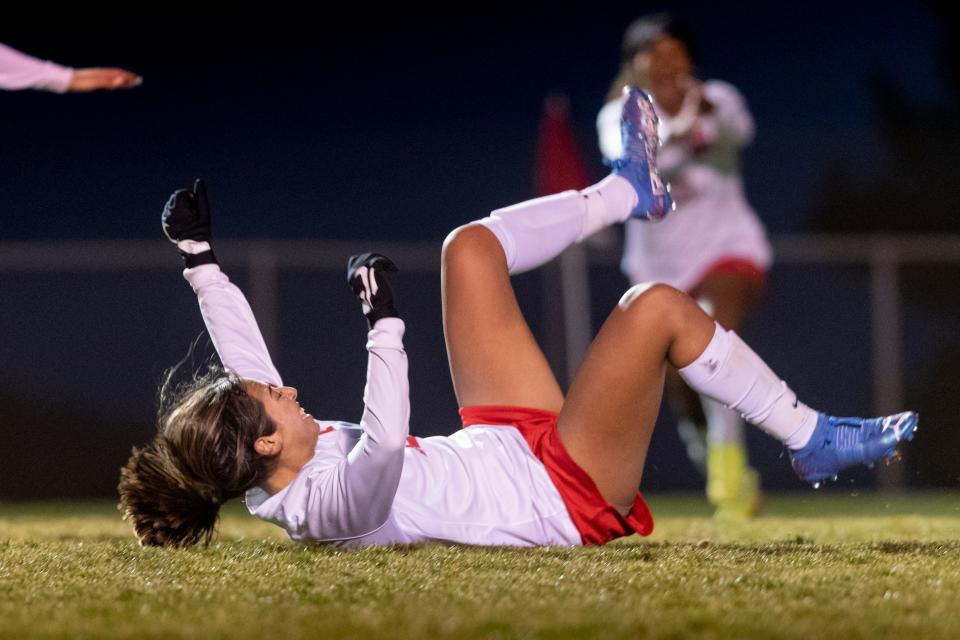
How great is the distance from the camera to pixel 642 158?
431 cm

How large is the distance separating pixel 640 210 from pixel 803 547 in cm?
118

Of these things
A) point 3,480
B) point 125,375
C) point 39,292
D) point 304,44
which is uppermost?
point 304,44

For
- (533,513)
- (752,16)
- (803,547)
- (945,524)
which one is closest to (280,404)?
(533,513)

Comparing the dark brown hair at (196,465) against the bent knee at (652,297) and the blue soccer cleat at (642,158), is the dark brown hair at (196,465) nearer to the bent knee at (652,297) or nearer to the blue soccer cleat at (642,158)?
the bent knee at (652,297)

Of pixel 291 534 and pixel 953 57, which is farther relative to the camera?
pixel 953 57

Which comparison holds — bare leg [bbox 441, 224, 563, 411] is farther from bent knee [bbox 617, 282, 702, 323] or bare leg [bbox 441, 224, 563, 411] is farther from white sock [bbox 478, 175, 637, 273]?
bent knee [bbox 617, 282, 702, 323]

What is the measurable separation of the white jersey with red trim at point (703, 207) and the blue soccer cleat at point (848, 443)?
2.37m

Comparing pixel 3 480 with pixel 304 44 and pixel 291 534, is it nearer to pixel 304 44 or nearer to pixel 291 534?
pixel 291 534

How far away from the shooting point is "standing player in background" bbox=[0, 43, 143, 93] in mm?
4473

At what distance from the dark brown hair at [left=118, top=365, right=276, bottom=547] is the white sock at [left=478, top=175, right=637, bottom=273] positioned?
35.7 inches

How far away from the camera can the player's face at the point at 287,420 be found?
11.7 feet

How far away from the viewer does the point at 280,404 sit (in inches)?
142

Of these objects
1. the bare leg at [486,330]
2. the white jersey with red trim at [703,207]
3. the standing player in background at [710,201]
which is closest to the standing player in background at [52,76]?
the bare leg at [486,330]

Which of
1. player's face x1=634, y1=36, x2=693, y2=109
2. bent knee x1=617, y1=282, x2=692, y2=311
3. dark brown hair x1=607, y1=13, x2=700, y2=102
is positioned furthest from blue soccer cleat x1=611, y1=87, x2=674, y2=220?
player's face x1=634, y1=36, x2=693, y2=109
